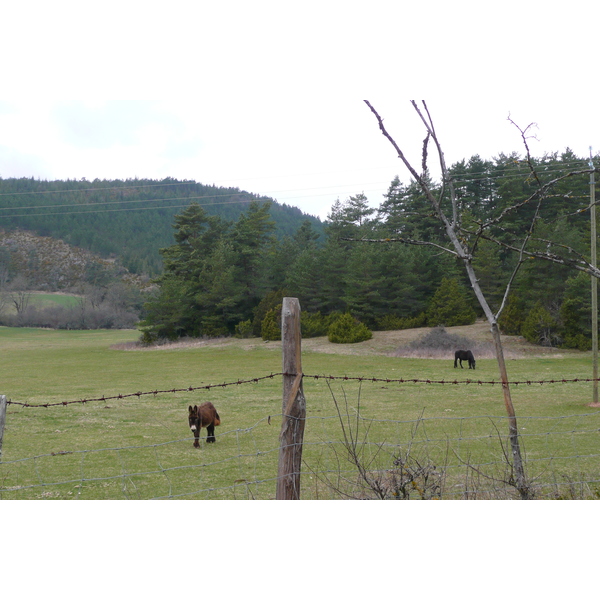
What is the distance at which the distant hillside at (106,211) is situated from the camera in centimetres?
13538

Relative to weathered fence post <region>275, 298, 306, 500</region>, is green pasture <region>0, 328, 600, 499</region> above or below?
below

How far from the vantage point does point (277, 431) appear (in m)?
10.8

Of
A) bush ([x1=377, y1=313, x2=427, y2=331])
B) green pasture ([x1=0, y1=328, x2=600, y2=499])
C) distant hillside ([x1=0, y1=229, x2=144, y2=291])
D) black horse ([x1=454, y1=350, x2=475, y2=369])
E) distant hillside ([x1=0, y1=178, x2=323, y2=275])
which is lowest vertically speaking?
green pasture ([x1=0, y1=328, x2=600, y2=499])

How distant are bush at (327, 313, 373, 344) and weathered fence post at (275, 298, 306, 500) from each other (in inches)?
1118

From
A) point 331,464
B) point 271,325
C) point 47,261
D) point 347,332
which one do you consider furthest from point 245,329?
point 47,261

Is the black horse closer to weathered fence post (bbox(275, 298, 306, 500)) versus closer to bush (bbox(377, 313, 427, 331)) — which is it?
bush (bbox(377, 313, 427, 331))

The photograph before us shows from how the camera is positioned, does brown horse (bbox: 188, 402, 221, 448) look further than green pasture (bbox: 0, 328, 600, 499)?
Yes

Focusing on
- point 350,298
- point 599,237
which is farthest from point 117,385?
point 599,237

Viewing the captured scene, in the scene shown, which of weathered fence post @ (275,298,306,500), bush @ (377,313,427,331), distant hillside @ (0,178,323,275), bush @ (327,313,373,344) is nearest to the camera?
weathered fence post @ (275,298,306,500)

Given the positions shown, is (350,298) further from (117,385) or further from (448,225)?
(448,225)

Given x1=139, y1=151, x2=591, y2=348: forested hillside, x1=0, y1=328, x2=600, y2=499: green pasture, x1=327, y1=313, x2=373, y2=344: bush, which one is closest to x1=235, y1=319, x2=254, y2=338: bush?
x1=139, y1=151, x2=591, y2=348: forested hillside

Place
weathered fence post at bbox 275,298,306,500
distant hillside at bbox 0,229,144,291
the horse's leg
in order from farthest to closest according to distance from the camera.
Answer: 1. distant hillside at bbox 0,229,144,291
2. the horse's leg
3. weathered fence post at bbox 275,298,306,500

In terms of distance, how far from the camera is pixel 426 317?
117 ft

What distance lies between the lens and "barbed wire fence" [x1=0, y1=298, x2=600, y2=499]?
418 cm
